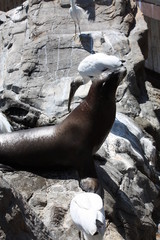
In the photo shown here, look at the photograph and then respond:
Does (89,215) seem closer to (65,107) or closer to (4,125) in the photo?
(4,125)

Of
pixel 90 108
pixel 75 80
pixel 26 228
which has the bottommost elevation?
pixel 75 80

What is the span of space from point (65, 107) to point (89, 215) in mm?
3128

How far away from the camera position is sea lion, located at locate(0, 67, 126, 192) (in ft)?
18.8

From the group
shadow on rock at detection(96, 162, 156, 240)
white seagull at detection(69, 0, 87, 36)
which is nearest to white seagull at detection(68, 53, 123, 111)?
shadow on rock at detection(96, 162, 156, 240)

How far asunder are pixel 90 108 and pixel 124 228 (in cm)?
105

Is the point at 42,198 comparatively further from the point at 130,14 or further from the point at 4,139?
the point at 130,14

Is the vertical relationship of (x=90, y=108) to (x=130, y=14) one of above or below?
above

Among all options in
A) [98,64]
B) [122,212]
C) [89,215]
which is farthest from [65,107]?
[89,215]

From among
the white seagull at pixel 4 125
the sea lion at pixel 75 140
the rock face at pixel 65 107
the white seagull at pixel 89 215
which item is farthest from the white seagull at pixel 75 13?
the white seagull at pixel 89 215

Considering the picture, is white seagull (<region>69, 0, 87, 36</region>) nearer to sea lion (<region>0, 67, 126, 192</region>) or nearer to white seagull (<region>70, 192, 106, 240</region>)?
sea lion (<region>0, 67, 126, 192</region>)

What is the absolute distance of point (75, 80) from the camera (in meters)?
7.33

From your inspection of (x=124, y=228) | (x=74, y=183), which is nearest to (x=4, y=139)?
(x=74, y=183)

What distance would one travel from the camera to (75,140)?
19.0ft

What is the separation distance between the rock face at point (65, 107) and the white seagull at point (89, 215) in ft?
0.76
